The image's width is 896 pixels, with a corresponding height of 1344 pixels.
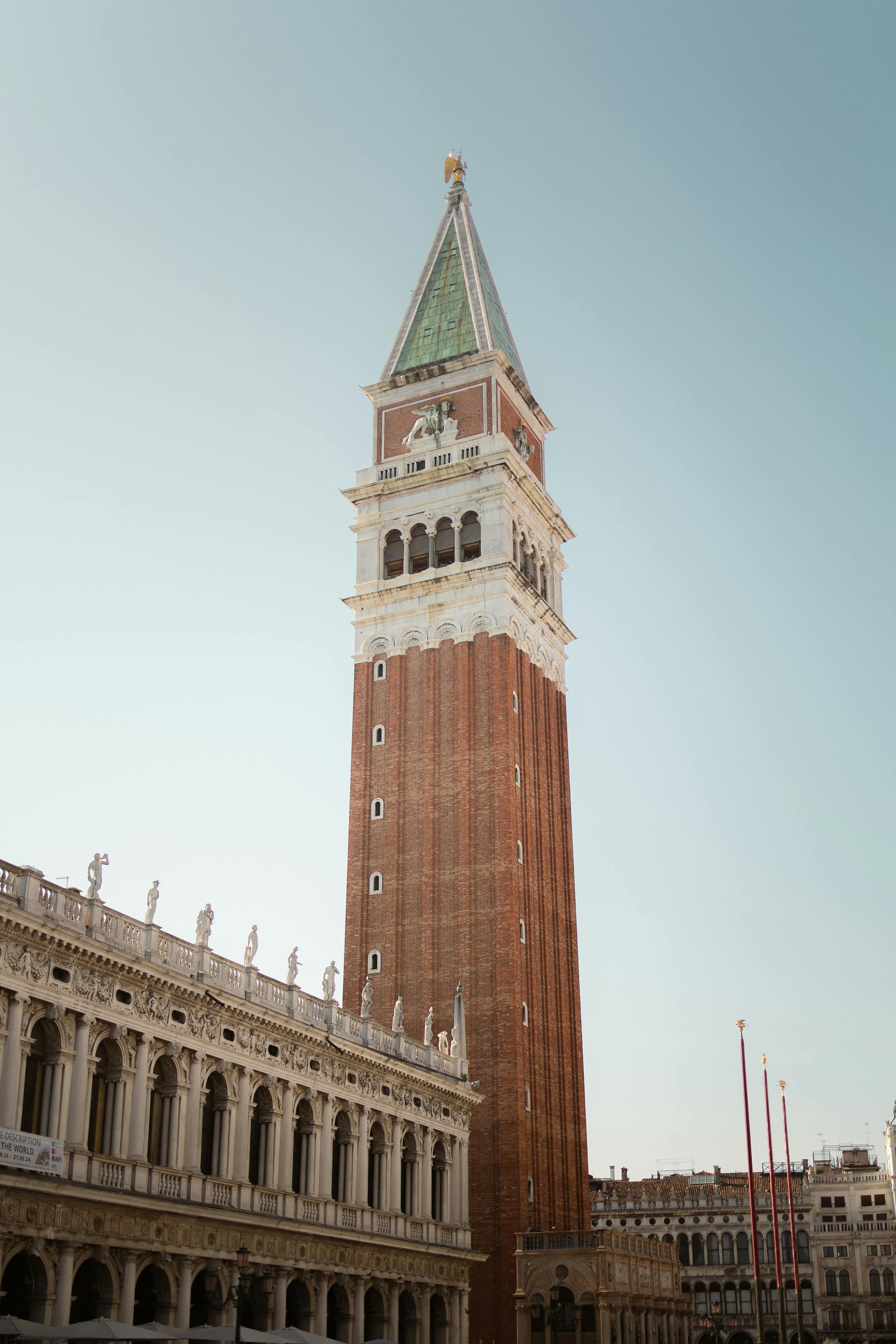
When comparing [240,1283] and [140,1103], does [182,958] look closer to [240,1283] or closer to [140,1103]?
[140,1103]

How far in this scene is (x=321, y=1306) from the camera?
40500 millimetres

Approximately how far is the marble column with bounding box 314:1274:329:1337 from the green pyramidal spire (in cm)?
4506

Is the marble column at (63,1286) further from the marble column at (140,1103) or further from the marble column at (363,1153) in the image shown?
the marble column at (363,1153)

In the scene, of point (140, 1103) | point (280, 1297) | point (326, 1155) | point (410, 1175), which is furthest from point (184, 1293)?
point (410, 1175)

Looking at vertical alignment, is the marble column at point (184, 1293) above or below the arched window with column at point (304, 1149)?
below

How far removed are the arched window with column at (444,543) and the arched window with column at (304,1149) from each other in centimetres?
3221

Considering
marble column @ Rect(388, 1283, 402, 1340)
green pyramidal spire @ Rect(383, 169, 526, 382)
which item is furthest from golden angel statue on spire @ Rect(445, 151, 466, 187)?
marble column @ Rect(388, 1283, 402, 1340)

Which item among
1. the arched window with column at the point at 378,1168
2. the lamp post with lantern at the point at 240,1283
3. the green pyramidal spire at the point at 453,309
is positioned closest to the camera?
the lamp post with lantern at the point at 240,1283

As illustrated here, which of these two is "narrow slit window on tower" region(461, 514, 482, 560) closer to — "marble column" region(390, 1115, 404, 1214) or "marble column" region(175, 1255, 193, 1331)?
"marble column" region(390, 1115, 404, 1214)

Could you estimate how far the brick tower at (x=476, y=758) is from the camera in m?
57.9

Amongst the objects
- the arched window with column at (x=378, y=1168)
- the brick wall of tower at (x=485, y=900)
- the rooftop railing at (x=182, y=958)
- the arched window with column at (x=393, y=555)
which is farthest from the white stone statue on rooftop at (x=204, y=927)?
the arched window with column at (x=393, y=555)

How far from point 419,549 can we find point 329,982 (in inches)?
1143

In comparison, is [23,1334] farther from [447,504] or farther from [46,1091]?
[447,504]

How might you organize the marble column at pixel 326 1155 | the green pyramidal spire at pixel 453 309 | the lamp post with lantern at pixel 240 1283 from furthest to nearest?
the green pyramidal spire at pixel 453 309
the marble column at pixel 326 1155
the lamp post with lantern at pixel 240 1283
